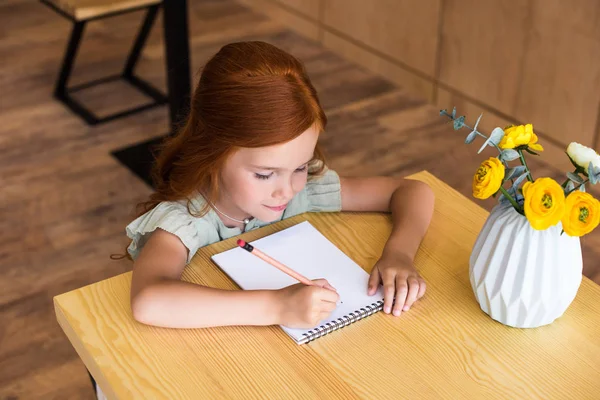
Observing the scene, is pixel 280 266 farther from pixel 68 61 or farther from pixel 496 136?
pixel 68 61

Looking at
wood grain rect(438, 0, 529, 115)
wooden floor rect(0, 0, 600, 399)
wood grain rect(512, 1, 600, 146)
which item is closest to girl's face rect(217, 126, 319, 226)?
wooden floor rect(0, 0, 600, 399)

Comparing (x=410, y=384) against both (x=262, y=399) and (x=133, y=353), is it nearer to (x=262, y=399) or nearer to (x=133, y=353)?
(x=262, y=399)

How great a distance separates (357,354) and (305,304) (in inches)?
4.1

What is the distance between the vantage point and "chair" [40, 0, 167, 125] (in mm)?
2771

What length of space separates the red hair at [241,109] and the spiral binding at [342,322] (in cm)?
30

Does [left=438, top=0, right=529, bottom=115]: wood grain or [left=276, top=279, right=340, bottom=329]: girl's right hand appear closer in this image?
[left=276, top=279, right=340, bottom=329]: girl's right hand

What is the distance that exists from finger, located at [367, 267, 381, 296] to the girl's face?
0.19 metres

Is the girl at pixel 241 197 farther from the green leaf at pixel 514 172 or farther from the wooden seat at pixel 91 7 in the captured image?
the wooden seat at pixel 91 7

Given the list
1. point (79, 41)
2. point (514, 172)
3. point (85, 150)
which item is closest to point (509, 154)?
point (514, 172)

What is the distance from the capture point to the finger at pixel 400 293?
123 cm

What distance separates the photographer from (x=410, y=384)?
108cm

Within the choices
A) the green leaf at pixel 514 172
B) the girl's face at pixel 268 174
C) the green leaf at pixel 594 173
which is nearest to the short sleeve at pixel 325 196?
the girl's face at pixel 268 174

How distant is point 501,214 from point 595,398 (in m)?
0.28

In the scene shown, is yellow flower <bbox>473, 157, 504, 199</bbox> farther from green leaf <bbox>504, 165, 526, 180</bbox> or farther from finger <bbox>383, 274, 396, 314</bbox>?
finger <bbox>383, 274, 396, 314</bbox>
